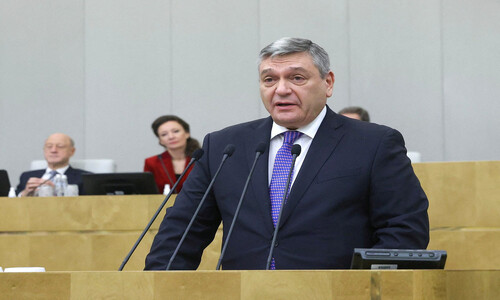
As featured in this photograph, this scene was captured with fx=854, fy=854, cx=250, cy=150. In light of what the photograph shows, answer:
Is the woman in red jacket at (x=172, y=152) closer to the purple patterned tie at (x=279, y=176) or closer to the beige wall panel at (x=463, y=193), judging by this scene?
the beige wall panel at (x=463, y=193)

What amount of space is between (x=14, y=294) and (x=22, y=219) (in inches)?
117

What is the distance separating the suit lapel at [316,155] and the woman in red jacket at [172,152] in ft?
11.8

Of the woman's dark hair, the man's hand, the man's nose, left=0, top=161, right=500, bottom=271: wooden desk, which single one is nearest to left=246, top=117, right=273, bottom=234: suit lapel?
the man's nose

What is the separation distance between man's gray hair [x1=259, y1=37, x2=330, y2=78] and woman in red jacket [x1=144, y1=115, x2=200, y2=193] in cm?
361

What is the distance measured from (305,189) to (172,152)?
3873 mm

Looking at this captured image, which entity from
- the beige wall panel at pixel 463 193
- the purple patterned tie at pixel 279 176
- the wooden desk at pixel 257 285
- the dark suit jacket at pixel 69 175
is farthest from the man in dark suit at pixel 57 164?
the wooden desk at pixel 257 285

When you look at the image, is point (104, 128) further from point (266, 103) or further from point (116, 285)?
point (116, 285)

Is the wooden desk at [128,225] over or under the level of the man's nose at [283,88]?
under

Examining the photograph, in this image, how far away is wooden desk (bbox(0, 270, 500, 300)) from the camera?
1795mm

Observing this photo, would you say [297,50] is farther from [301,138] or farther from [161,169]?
[161,169]

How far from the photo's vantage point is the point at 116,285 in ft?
6.08

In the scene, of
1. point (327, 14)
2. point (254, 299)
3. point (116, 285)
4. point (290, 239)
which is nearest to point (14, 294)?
point (116, 285)

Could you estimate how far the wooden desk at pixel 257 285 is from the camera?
1.79 meters

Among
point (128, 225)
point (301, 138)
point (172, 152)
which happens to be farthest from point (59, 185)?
point (301, 138)
